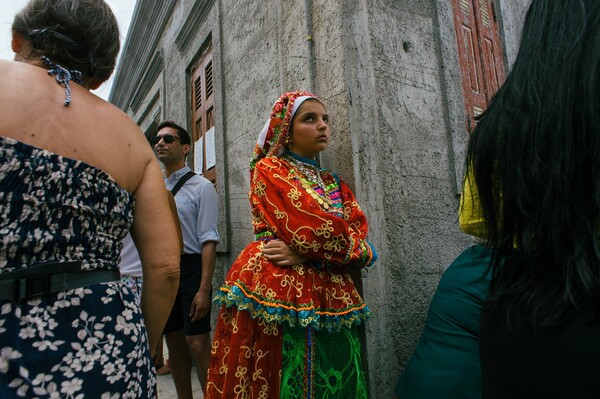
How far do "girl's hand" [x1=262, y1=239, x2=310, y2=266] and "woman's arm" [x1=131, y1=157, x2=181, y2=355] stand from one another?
0.57m

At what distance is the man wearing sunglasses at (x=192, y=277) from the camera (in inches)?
99.7

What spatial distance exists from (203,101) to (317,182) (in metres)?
3.10

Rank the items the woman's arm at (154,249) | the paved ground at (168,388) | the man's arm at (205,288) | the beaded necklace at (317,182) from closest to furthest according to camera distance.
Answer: the woman's arm at (154,249), the beaded necklace at (317,182), the man's arm at (205,288), the paved ground at (168,388)

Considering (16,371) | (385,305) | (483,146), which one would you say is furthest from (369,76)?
(16,371)

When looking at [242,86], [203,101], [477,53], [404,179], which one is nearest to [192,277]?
[404,179]

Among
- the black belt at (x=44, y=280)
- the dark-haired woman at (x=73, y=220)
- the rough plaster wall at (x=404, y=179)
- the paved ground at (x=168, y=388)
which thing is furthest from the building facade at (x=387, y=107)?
the black belt at (x=44, y=280)

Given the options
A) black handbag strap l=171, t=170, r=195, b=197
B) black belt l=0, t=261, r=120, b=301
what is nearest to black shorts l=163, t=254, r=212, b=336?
black handbag strap l=171, t=170, r=195, b=197

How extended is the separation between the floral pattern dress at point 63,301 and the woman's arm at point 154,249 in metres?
0.11

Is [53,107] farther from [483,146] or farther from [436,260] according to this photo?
[436,260]

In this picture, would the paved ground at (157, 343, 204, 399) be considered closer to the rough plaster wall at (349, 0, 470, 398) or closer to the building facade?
the building facade

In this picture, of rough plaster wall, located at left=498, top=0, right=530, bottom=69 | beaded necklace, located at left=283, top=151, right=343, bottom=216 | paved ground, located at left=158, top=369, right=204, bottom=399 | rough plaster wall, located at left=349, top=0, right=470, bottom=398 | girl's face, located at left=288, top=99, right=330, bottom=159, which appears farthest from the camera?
rough plaster wall, located at left=498, top=0, right=530, bottom=69

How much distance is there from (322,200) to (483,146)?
1017 mm

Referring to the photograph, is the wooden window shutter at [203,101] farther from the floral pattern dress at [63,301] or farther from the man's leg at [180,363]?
the floral pattern dress at [63,301]

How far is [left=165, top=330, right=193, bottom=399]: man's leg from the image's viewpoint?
2.56 meters
